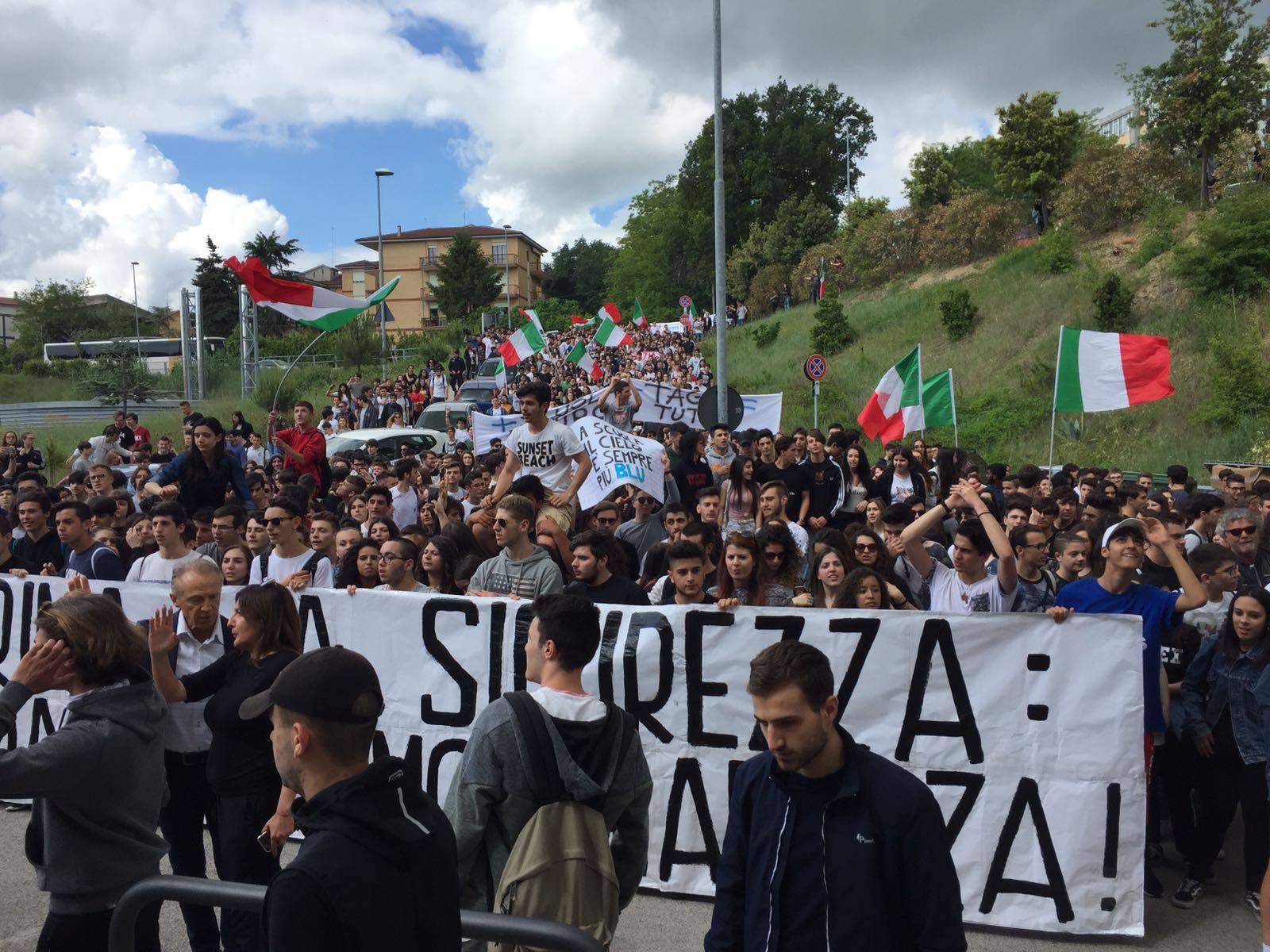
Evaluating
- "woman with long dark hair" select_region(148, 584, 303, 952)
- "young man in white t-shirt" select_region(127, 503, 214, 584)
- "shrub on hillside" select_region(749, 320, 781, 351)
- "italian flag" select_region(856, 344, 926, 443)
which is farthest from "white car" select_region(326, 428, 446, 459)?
"shrub on hillside" select_region(749, 320, 781, 351)

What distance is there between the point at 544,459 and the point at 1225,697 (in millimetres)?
4568

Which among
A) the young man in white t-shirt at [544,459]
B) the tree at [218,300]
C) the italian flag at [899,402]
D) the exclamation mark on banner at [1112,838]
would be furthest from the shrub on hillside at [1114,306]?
the tree at [218,300]

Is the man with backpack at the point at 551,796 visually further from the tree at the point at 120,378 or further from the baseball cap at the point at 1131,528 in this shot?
the tree at the point at 120,378

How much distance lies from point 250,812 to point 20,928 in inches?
69.7

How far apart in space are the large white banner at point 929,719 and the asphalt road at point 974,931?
8cm

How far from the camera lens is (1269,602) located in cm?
493

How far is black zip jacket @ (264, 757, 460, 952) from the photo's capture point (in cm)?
204

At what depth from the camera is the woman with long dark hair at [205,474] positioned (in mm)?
8563

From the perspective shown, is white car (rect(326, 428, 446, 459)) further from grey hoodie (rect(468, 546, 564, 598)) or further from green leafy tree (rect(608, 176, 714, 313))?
green leafy tree (rect(608, 176, 714, 313))

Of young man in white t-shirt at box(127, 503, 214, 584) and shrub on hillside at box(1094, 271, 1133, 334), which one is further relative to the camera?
shrub on hillside at box(1094, 271, 1133, 334)

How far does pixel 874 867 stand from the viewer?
2576 millimetres

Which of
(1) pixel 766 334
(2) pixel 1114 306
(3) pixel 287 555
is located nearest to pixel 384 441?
(3) pixel 287 555

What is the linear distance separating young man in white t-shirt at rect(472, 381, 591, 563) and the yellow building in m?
95.7

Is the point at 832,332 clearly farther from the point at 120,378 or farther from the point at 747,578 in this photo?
the point at 747,578
